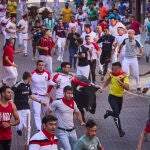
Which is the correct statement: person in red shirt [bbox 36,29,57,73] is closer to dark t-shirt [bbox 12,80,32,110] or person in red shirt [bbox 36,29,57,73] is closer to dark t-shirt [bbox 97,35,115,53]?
dark t-shirt [bbox 97,35,115,53]

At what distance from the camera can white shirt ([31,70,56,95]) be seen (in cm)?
1425

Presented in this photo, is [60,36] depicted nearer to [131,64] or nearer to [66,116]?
[131,64]

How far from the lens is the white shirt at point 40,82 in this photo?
1425 centimetres

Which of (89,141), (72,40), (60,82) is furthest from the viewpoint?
(72,40)

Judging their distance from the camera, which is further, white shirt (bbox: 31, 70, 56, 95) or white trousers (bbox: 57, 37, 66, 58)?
white trousers (bbox: 57, 37, 66, 58)

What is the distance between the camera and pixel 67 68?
45.9 ft

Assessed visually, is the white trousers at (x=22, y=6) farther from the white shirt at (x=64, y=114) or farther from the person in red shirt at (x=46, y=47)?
the white shirt at (x=64, y=114)

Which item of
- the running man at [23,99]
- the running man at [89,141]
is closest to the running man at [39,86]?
the running man at [23,99]

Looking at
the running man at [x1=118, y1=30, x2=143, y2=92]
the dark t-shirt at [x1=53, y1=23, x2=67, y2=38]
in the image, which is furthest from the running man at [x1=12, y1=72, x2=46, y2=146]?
the dark t-shirt at [x1=53, y1=23, x2=67, y2=38]

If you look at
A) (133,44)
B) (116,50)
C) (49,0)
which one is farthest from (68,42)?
(49,0)

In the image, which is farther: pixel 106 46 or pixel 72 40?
pixel 72 40

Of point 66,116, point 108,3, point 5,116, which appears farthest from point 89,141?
point 108,3


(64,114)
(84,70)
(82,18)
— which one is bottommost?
(64,114)

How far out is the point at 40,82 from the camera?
46.8 feet
